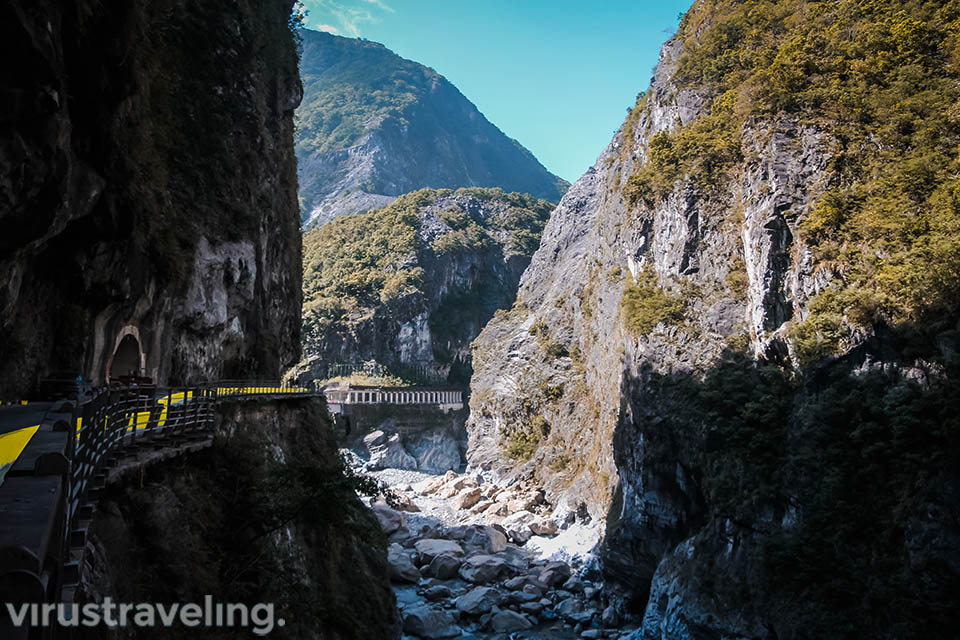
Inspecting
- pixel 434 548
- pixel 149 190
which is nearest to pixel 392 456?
pixel 434 548

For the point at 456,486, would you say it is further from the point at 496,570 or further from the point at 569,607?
the point at 569,607

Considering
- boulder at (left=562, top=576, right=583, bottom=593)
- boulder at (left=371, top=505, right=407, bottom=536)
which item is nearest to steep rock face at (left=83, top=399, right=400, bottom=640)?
A: boulder at (left=562, top=576, right=583, bottom=593)

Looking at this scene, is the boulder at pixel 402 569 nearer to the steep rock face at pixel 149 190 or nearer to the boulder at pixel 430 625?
the boulder at pixel 430 625

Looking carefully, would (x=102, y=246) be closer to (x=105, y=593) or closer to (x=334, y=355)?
(x=105, y=593)

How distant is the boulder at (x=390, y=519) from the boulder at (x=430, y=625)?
16799mm

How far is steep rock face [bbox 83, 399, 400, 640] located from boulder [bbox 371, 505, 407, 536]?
2127 centimetres

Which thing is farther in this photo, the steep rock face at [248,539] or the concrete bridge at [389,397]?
the concrete bridge at [389,397]

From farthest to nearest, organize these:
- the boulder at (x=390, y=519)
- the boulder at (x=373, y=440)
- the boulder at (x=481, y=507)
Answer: the boulder at (x=373, y=440) → the boulder at (x=481, y=507) → the boulder at (x=390, y=519)

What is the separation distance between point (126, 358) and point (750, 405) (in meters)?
22.3

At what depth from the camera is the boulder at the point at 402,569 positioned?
32969mm

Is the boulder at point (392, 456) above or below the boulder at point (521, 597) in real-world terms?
above

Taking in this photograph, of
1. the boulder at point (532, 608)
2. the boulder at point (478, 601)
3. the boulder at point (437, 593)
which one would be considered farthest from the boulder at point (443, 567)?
the boulder at point (532, 608)

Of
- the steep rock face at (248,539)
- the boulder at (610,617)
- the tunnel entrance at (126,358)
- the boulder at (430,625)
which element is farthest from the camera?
the boulder at (610,617)

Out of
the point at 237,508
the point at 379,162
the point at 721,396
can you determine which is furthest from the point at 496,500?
the point at 379,162
